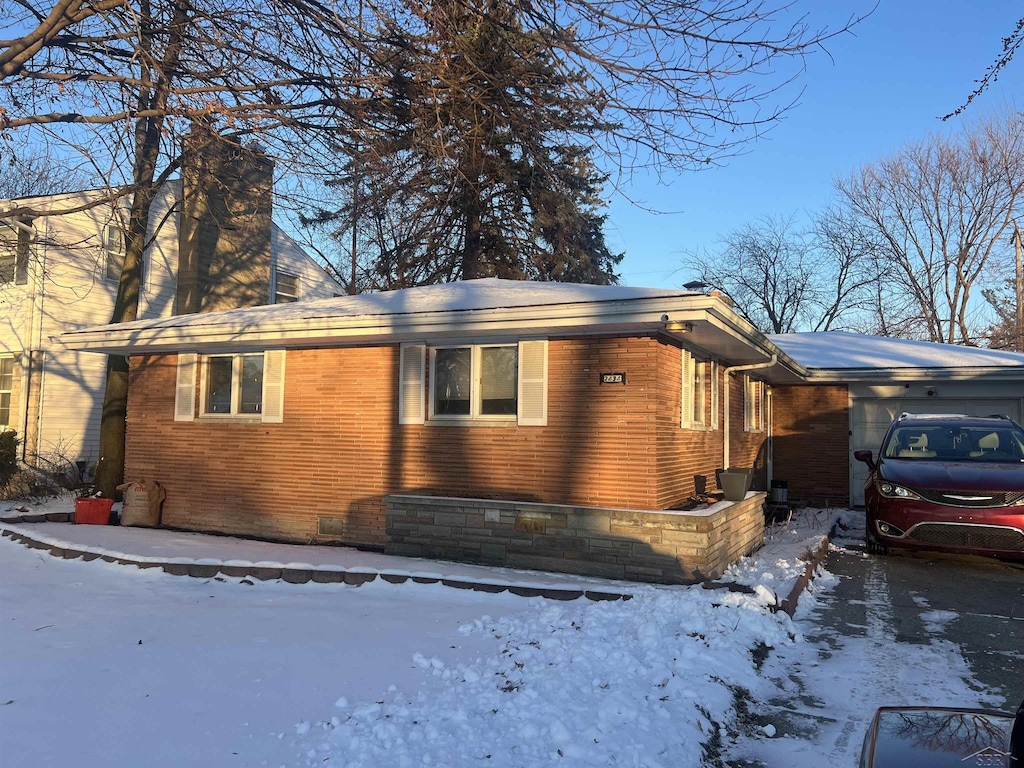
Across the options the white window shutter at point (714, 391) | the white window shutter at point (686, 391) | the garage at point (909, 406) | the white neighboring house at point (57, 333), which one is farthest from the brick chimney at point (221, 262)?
the garage at point (909, 406)

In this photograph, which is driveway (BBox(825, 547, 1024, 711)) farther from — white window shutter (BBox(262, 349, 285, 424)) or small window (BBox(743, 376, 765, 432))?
white window shutter (BBox(262, 349, 285, 424))

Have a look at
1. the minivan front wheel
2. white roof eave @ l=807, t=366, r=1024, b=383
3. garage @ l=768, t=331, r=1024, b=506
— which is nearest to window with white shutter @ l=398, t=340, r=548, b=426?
the minivan front wheel

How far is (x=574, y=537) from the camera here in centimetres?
802

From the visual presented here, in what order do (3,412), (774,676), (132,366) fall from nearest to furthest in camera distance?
(774,676) → (132,366) → (3,412)

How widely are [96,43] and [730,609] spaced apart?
7.99m

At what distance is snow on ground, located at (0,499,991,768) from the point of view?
3707mm

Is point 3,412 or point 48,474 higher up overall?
point 3,412

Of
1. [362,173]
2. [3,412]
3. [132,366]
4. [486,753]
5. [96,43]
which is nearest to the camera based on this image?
[486,753]

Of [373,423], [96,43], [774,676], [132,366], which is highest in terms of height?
[96,43]

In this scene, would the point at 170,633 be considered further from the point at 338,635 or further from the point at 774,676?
the point at 774,676

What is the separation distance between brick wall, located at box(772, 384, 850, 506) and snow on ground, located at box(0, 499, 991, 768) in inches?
354

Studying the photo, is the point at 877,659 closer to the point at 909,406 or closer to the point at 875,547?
the point at 875,547

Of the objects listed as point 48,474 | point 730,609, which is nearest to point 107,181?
point 730,609

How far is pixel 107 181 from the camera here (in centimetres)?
723
